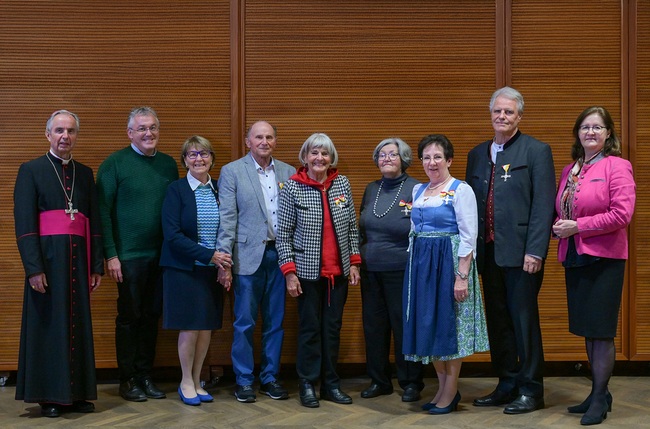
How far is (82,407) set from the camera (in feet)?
12.5

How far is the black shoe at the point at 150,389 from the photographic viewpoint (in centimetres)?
410

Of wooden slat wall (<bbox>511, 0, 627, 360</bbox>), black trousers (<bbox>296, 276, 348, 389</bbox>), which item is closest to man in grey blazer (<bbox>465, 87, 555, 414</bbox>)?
black trousers (<bbox>296, 276, 348, 389</bbox>)

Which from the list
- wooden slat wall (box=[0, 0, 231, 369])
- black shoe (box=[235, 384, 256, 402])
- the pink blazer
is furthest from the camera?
wooden slat wall (box=[0, 0, 231, 369])

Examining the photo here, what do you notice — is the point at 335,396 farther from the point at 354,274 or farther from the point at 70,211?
the point at 70,211

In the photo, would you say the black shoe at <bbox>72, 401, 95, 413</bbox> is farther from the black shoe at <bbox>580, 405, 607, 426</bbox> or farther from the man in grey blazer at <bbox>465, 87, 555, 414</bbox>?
the black shoe at <bbox>580, 405, 607, 426</bbox>

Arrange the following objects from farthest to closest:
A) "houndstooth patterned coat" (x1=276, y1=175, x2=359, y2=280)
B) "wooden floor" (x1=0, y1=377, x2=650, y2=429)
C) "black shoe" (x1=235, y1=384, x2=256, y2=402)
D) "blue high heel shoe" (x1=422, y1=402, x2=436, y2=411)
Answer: "black shoe" (x1=235, y1=384, x2=256, y2=402), "houndstooth patterned coat" (x1=276, y1=175, x2=359, y2=280), "blue high heel shoe" (x1=422, y1=402, x2=436, y2=411), "wooden floor" (x1=0, y1=377, x2=650, y2=429)

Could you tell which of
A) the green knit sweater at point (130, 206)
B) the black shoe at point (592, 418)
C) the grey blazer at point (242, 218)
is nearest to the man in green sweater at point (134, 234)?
the green knit sweater at point (130, 206)

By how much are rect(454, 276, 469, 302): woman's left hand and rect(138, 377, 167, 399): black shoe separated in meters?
1.78

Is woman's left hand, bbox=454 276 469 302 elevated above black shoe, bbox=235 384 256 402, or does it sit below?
above

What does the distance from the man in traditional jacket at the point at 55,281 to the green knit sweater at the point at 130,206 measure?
21 centimetres

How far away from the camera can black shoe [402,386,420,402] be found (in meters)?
3.96

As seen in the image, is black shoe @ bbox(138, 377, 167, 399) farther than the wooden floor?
Yes

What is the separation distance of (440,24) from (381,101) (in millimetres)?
627

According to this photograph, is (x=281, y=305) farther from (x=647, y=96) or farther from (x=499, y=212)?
(x=647, y=96)
